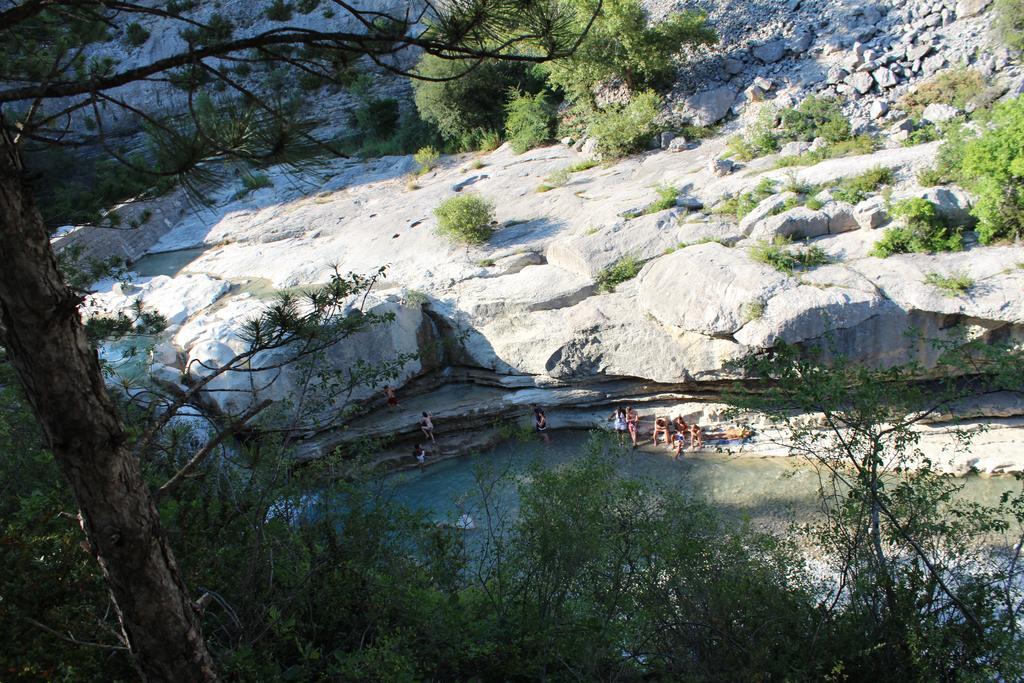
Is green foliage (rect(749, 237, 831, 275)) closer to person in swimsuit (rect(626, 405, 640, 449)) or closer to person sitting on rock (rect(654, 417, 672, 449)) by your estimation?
person sitting on rock (rect(654, 417, 672, 449))

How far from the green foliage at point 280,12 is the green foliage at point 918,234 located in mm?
23808

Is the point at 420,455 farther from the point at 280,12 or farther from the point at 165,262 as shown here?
the point at 280,12

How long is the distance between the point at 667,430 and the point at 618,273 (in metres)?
3.09

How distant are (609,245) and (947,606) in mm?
9867

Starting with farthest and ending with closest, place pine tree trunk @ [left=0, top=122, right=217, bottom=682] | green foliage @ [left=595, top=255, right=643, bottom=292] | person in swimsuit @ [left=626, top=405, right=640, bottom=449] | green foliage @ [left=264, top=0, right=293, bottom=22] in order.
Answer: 1. green foliage @ [left=264, top=0, right=293, bottom=22]
2. green foliage @ [left=595, top=255, right=643, bottom=292]
3. person in swimsuit @ [left=626, top=405, right=640, bottom=449]
4. pine tree trunk @ [left=0, top=122, right=217, bottom=682]

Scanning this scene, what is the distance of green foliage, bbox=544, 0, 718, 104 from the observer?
20.3m

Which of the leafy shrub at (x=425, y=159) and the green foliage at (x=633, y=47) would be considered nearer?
the green foliage at (x=633, y=47)

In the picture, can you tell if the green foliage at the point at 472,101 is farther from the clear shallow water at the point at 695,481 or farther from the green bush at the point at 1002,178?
the green bush at the point at 1002,178

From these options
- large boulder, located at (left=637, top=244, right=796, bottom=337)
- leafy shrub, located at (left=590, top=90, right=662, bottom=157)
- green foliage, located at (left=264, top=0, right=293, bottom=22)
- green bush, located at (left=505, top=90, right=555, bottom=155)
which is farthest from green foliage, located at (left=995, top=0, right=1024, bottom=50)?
green foliage, located at (left=264, top=0, right=293, bottom=22)

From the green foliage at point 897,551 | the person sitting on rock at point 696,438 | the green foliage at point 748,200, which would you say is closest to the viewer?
the green foliage at point 897,551

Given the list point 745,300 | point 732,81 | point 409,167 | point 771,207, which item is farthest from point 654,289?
Answer: point 409,167

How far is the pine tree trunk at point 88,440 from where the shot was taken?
2949 mm

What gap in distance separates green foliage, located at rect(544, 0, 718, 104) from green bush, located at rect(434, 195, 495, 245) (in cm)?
639

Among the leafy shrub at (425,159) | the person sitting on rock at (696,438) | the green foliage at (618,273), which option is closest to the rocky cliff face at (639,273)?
the green foliage at (618,273)
